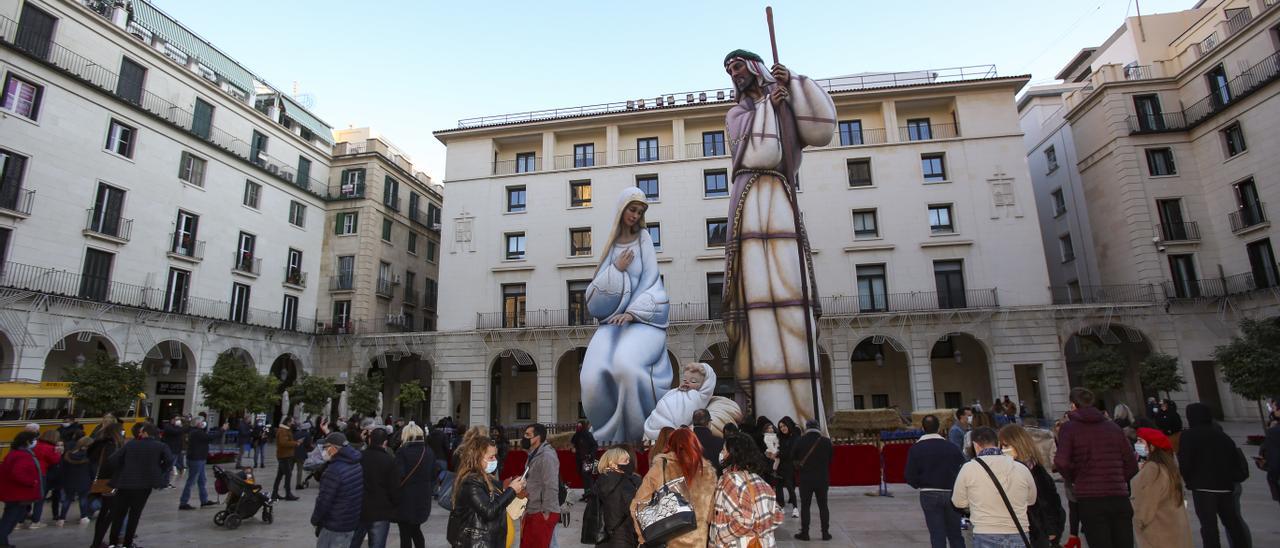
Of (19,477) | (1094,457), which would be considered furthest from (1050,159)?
(19,477)

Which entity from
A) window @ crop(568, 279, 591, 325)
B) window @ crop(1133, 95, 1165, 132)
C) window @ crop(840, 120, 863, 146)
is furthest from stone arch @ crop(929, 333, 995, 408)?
window @ crop(568, 279, 591, 325)

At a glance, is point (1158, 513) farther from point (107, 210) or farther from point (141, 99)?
point (141, 99)

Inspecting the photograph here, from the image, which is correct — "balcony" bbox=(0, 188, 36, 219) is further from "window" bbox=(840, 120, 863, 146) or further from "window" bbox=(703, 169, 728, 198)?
"window" bbox=(840, 120, 863, 146)

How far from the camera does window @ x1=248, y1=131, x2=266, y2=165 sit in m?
27.7

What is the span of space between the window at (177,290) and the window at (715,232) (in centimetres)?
2073

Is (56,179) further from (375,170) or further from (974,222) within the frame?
(974,222)

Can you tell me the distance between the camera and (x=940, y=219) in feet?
87.6

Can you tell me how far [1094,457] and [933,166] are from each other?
25551mm

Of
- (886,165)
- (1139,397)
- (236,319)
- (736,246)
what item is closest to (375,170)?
(236,319)

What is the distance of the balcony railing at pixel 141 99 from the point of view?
19141mm

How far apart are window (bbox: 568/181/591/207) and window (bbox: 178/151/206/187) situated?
1485 centimetres

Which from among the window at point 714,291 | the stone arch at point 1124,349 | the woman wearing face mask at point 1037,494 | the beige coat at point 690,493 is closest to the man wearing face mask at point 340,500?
the beige coat at point 690,493

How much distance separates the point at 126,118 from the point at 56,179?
3.41m

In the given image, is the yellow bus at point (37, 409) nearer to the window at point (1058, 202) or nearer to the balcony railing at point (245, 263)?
the balcony railing at point (245, 263)
